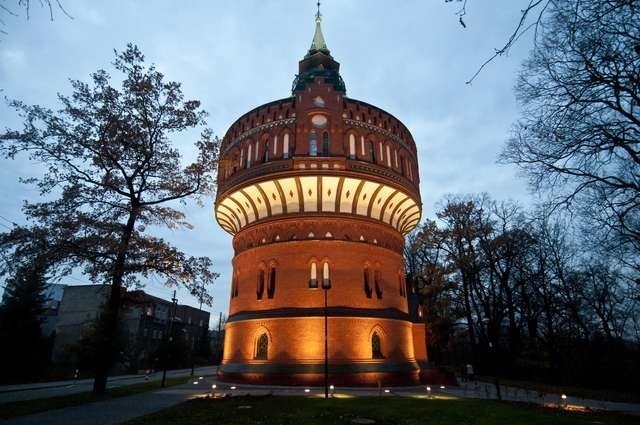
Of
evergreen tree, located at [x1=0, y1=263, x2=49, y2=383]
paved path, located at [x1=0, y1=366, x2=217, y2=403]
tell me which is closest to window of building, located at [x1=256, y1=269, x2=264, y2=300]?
paved path, located at [x1=0, y1=366, x2=217, y2=403]

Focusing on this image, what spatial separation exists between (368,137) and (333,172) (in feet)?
12.7

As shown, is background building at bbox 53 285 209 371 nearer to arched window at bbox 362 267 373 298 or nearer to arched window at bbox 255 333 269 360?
arched window at bbox 255 333 269 360

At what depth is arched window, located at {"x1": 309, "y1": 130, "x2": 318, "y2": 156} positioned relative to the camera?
20505 mm

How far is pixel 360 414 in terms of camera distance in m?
9.91

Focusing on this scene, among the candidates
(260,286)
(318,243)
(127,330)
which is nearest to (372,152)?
(318,243)

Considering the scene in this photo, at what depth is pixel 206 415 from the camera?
31.4ft

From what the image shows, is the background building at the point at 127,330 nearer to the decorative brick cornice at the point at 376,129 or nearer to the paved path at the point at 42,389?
the paved path at the point at 42,389

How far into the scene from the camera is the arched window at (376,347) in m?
18.8

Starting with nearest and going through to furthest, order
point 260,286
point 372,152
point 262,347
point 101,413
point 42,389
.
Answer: point 101,413
point 262,347
point 42,389
point 260,286
point 372,152

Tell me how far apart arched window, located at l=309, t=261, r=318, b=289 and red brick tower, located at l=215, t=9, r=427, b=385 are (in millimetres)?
52

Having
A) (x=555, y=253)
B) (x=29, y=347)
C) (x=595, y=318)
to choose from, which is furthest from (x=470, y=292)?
(x=29, y=347)

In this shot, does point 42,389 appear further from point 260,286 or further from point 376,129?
point 376,129

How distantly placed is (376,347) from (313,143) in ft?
36.9

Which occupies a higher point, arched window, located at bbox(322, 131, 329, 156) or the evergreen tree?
arched window, located at bbox(322, 131, 329, 156)
